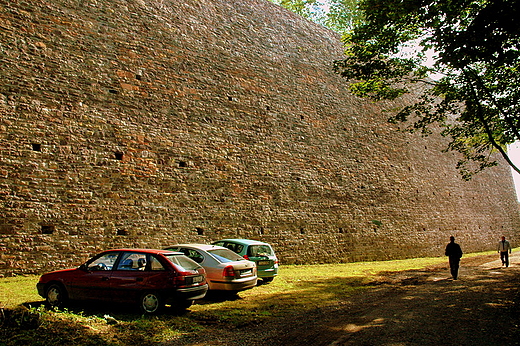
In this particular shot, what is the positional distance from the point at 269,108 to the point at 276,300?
8.89 meters

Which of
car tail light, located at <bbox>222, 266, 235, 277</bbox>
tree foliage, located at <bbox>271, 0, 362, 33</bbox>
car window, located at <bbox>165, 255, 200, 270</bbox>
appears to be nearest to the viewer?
car window, located at <bbox>165, 255, 200, 270</bbox>

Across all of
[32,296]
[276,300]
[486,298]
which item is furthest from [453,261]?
[32,296]

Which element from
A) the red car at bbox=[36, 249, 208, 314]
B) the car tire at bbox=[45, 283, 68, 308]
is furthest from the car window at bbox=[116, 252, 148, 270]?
the car tire at bbox=[45, 283, 68, 308]

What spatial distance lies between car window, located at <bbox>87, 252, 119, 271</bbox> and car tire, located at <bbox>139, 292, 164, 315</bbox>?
0.86 meters

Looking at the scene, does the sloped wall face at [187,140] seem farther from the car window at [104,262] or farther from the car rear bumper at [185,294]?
the car rear bumper at [185,294]

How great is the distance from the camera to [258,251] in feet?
30.2

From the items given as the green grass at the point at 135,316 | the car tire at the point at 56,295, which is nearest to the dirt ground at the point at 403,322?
the green grass at the point at 135,316

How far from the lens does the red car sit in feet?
18.7

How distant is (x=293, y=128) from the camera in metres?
15.2

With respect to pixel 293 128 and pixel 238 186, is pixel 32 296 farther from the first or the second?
pixel 293 128

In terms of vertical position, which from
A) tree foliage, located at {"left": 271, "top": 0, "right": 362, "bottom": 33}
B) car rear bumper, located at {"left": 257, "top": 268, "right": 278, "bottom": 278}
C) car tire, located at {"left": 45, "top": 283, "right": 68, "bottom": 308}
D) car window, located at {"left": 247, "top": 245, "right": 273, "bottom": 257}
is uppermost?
tree foliage, located at {"left": 271, "top": 0, "right": 362, "bottom": 33}

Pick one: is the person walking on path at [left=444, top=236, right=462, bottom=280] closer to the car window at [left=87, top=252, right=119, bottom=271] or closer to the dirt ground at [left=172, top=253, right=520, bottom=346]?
the dirt ground at [left=172, top=253, right=520, bottom=346]

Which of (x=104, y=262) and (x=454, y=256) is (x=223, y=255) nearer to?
(x=104, y=262)

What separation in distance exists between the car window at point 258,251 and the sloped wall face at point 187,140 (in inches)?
110
